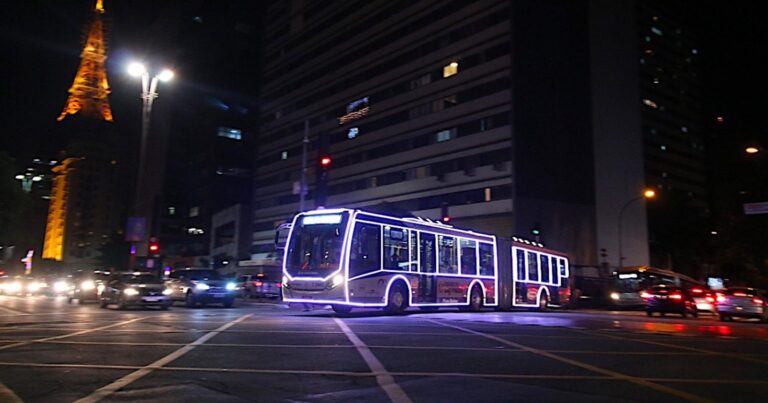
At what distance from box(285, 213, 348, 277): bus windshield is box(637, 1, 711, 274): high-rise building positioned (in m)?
84.7

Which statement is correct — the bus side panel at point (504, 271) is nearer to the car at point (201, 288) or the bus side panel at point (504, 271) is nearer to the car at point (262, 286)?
the car at point (201, 288)

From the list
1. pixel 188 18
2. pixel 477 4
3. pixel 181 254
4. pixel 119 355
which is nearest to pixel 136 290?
pixel 119 355

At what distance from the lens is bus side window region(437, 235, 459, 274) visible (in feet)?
68.1

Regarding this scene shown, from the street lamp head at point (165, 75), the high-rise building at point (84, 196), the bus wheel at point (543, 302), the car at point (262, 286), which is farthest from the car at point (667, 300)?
the high-rise building at point (84, 196)

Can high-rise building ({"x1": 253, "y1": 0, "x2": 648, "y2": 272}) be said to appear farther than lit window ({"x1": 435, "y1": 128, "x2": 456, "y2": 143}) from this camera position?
No

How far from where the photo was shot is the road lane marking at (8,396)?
19.5ft

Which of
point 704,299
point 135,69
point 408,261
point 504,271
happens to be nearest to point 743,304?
point 704,299

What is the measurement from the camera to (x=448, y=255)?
21141mm

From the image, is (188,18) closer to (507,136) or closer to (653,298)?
(507,136)

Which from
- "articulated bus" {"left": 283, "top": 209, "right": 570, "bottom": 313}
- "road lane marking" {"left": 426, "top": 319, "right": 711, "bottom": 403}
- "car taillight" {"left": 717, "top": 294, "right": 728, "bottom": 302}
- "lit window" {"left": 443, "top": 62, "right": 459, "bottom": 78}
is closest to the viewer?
"road lane marking" {"left": 426, "top": 319, "right": 711, "bottom": 403}

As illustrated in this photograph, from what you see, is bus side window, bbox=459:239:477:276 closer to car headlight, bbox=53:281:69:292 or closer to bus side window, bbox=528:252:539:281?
bus side window, bbox=528:252:539:281

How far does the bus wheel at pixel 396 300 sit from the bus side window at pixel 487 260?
504 centimetres

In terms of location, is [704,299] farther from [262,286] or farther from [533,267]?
[262,286]

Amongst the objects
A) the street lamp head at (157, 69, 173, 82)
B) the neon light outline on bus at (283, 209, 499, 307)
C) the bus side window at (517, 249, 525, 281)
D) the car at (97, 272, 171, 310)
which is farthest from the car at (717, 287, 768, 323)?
the street lamp head at (157, 69, 173, 82)
